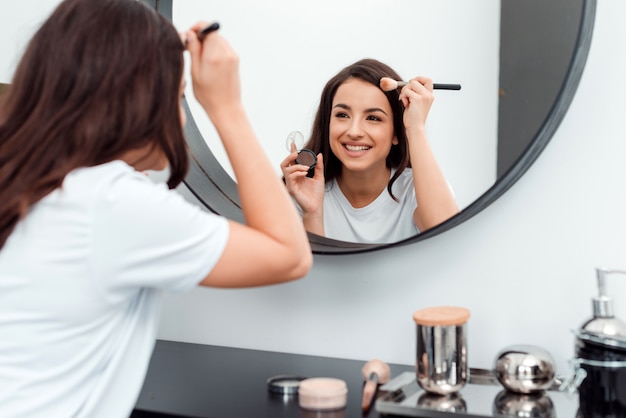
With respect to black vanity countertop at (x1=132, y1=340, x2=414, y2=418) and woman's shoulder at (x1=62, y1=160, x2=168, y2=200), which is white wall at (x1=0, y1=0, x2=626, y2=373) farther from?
woman's shoulder at (x1=62, y1=160, x2=168, y2=200)

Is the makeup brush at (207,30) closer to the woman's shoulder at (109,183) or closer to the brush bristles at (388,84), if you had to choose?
the woman's shoulder at (109,183)

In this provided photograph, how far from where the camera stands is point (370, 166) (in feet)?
3.51

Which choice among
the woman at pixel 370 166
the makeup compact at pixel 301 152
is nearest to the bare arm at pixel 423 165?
the woman at pixel 370 166

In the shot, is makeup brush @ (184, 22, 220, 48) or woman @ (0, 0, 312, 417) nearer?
woman @ (0, 0, 312, 417)

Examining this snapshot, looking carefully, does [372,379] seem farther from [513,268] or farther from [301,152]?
[301,152]

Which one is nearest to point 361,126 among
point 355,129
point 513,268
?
point 355,129

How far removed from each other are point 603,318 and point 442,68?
15.0 inches

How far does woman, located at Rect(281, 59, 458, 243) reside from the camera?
40.1 inches

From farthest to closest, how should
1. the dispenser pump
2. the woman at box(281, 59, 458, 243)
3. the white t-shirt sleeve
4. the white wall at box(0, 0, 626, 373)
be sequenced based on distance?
the woman at box(281, 59, 458, 243) < the white wall at box(0, 0, 626, 373) < the dispenser pump < the white t-shirt sleeve

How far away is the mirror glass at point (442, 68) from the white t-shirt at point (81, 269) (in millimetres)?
392

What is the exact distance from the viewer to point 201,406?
2.93 ft

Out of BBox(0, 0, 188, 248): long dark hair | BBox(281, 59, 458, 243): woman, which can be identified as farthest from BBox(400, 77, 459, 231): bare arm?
BBox(0, 0, 188, 248): long dark hair

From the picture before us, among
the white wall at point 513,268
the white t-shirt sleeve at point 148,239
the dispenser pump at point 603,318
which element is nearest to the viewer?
the white t-shirt sleeve at point 148,239

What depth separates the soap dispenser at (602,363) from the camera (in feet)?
2.59
